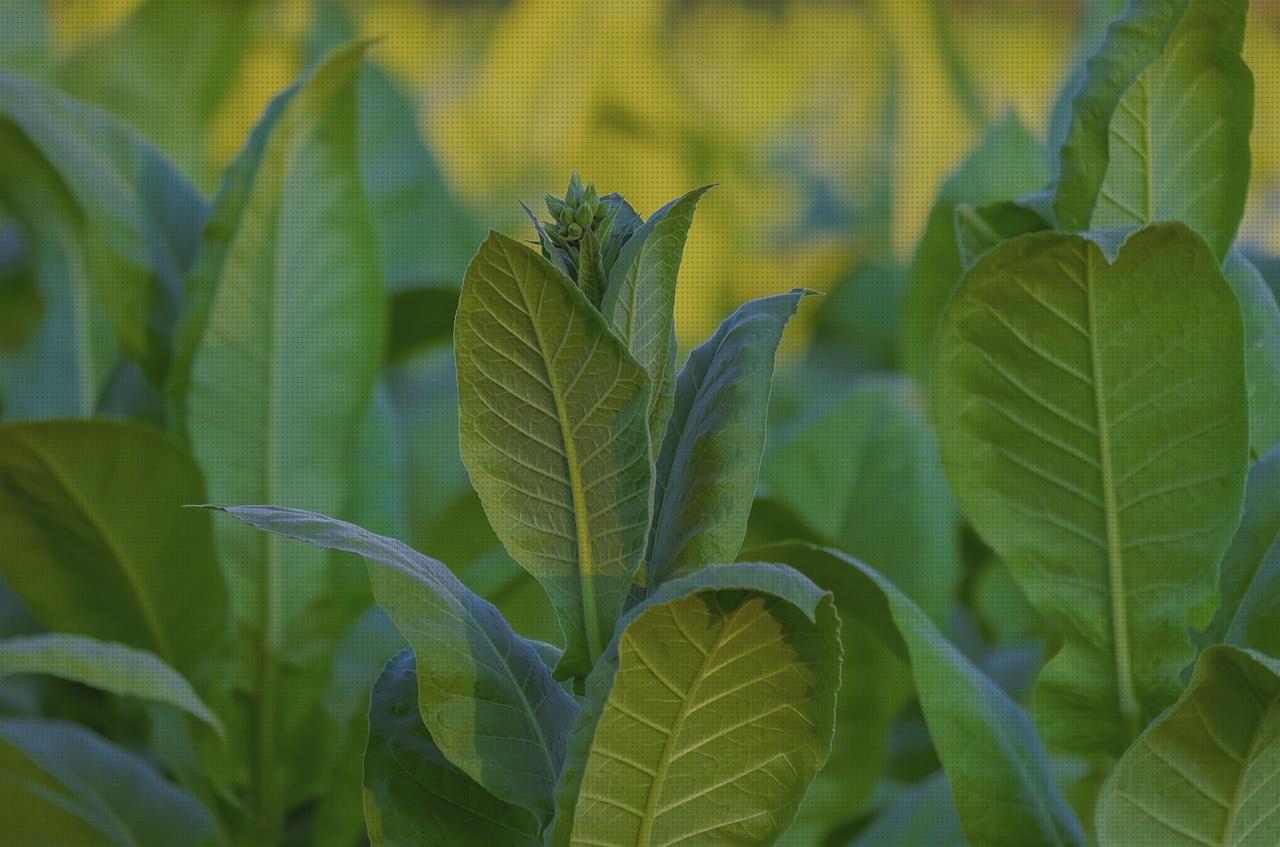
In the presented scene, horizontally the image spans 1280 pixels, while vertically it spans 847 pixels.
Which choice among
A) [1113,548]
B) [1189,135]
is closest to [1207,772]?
[1113,548]

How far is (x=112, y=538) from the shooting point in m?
0.65

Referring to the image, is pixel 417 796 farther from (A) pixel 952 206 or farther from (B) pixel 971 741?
(A) pixel 952 206

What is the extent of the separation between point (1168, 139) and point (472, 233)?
0.65 metres

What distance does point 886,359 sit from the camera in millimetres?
1281

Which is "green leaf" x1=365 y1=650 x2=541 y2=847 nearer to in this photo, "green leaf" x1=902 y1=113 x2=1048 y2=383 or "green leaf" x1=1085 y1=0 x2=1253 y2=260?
"green leaf" x1=1085 y1=0 x2=1253 y2=260

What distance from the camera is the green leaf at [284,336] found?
0.68m

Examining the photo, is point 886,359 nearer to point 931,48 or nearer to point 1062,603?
point 931,48

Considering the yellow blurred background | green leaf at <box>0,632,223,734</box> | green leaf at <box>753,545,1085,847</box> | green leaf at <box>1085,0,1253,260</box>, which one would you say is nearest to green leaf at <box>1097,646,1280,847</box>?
green leaf at <box>753,545,1085,847</box>

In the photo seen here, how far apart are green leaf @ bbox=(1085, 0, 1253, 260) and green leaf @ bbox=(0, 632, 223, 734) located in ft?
1.24

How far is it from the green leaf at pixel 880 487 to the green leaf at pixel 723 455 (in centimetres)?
36

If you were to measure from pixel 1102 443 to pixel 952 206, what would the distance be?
1.03 feet

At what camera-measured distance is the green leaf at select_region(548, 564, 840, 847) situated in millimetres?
A: 366

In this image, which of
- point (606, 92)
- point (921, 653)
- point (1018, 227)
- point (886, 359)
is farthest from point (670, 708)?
point (606, 92)

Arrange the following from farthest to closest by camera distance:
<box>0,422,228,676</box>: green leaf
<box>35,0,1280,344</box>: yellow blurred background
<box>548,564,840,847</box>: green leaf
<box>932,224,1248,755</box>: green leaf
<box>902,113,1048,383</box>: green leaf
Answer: <box>35,0,1280,344</box>: yellow blurred background → <box>902,113,1048,383</box>: green leaf → <box>0,422,228,676</box>: green leaf → <box>932,224,1248,755</box>: green leaf → <box>548,564,840,847</box>: green leaf
